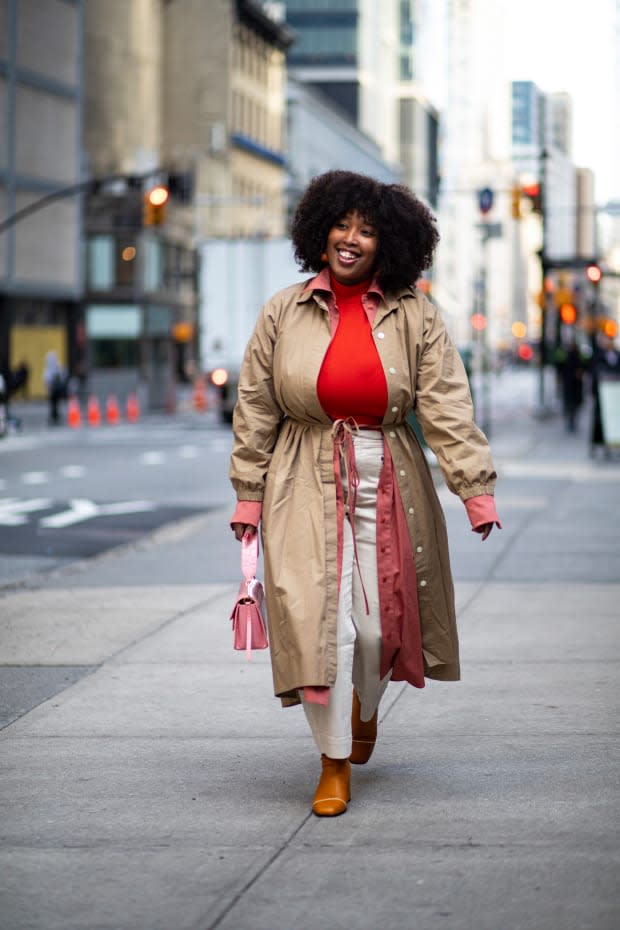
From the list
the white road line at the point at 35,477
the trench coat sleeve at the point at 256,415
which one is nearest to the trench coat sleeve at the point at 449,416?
the trench coat sleeve at the point at 256,415

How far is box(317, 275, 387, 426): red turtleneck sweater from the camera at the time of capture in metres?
5.55

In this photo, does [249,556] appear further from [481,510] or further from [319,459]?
[481,510]

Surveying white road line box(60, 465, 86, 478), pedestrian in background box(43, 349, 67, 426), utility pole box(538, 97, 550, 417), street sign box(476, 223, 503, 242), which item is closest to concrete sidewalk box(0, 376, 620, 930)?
white road line box(60, 465, 86, 478)

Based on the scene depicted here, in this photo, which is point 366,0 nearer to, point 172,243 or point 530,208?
point 172,243

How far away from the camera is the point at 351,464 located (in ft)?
18.2

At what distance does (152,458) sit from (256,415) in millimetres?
23151

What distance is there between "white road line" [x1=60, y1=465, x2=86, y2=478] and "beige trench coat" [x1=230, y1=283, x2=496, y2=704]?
18.5 metres

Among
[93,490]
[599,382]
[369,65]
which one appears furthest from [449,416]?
[369,65]

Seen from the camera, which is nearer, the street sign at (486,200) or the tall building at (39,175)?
the street sign at (486,200)

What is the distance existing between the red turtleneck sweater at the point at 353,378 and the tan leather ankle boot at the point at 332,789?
3.44 ft

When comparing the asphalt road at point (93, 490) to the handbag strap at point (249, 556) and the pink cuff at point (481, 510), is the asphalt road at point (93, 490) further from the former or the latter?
the pink cuff at point (481, 510)

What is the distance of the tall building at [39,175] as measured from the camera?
5778 centimetres

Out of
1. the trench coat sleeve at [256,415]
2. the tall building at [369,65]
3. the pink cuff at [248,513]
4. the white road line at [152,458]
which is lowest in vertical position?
the white road line at [152,458]

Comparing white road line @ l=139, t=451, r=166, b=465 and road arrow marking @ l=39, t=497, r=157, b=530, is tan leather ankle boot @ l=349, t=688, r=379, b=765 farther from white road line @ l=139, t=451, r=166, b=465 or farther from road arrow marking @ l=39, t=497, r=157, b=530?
white road line @ l=139, t=451, r=166, b=465
